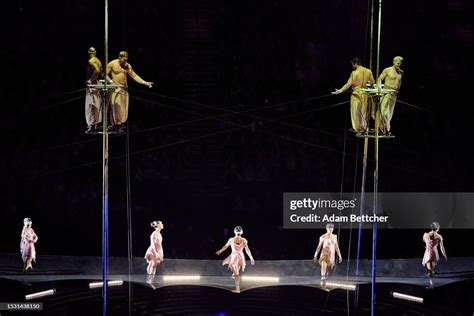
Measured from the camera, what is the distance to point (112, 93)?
36.1ft

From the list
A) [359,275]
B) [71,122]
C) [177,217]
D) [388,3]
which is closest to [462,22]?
[388,3]

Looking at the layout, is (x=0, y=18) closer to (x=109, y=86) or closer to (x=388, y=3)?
(x=109, y=86)

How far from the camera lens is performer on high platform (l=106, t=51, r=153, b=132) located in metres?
11.2

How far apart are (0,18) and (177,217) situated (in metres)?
3.51

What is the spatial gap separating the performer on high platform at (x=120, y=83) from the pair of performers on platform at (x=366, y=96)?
2.50 m

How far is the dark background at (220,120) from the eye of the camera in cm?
1237

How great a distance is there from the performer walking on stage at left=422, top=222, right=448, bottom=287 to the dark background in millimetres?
362

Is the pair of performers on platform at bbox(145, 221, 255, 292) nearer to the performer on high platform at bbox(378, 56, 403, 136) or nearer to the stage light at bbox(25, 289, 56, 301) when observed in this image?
the stage light at bbox(25, 289, 56, 301)

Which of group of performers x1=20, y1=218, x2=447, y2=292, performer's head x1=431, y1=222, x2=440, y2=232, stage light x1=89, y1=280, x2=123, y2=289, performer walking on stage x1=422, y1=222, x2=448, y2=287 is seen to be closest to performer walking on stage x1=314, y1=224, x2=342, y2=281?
group of performers x1=20, y1=218, x2=447, y2=292

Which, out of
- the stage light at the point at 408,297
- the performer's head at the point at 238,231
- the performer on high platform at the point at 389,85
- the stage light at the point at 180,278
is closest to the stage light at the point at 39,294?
the stage light at the point at 180,278

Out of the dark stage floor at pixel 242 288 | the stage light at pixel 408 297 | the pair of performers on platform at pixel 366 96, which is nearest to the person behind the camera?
the dark stage floor at pixel 242 288

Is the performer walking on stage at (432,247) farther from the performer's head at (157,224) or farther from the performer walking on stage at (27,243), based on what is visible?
the performer walking on stage at (27,243)

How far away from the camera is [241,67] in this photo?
494 inches

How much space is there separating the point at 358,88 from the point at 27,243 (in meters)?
4.75
